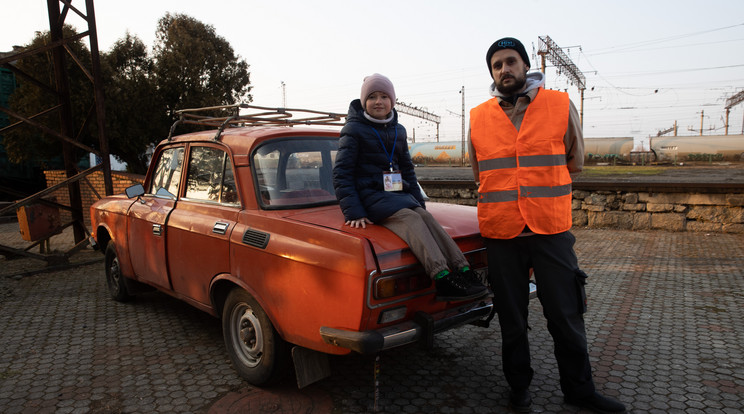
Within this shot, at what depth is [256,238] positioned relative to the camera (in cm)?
312

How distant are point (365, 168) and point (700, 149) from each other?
45.4m

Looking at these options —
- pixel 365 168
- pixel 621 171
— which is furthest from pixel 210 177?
pixel 621 171

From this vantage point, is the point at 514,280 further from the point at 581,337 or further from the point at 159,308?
the point at 159,308

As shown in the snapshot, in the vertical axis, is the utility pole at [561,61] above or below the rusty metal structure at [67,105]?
above

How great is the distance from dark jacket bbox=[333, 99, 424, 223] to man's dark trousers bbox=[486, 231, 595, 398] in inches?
26.9

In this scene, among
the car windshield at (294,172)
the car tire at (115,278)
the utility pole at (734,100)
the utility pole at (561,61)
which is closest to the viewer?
the car windshield at (294,172)

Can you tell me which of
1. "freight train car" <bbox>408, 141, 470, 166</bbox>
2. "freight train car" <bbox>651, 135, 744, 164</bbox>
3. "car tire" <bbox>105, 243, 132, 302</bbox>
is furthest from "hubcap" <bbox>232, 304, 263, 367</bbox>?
"freight train car" <bbox>408, 141, 470, 166</bbox>

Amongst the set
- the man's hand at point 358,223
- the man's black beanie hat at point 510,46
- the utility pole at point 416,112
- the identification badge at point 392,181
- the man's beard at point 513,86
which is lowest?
the man's hand at point 358,223

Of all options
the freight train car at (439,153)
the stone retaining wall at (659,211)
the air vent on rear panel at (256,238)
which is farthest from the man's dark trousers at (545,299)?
the freight train car at (439,153)

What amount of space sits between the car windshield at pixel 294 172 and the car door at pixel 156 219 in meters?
1.21

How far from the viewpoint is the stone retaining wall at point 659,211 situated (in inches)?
344

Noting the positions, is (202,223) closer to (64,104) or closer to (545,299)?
(545,299)

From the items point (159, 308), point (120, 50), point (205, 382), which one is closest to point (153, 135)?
point (120, 50)

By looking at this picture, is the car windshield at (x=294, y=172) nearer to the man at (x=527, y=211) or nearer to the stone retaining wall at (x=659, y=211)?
the man at (x=527, y=211)
